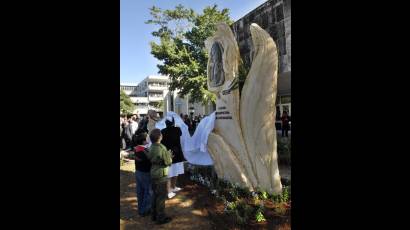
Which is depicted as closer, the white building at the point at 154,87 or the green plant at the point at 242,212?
the green plant at the point at 242,212

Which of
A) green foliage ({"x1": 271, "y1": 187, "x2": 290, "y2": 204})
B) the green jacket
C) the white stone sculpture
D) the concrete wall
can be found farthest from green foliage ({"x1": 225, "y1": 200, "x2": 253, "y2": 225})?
the concrete wall

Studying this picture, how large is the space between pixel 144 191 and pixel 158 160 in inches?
39.8

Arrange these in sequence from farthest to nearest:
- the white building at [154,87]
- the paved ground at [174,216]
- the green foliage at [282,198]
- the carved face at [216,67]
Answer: the white building at [154,87]
the carved face at [216,67]
the green foliage at [282,198]
the paved ground at [174,216]

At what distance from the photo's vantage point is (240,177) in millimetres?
6039

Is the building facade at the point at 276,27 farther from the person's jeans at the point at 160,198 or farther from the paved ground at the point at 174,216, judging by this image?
the person's jeans at the point at 160,198

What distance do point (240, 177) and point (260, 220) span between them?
1.46 metres

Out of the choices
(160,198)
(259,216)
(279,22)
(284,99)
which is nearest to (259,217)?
(259,216)

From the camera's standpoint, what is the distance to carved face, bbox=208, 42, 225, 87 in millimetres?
6777

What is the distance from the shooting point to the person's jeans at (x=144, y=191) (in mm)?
5035

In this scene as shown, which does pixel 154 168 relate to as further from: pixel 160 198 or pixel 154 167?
pixel 160 198

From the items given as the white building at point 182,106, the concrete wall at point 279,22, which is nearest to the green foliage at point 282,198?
the concrete wall at point 279,22

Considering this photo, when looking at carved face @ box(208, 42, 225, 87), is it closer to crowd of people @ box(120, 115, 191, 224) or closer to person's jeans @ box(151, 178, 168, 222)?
crowd of people @ box(120, 115, 191, 224)
